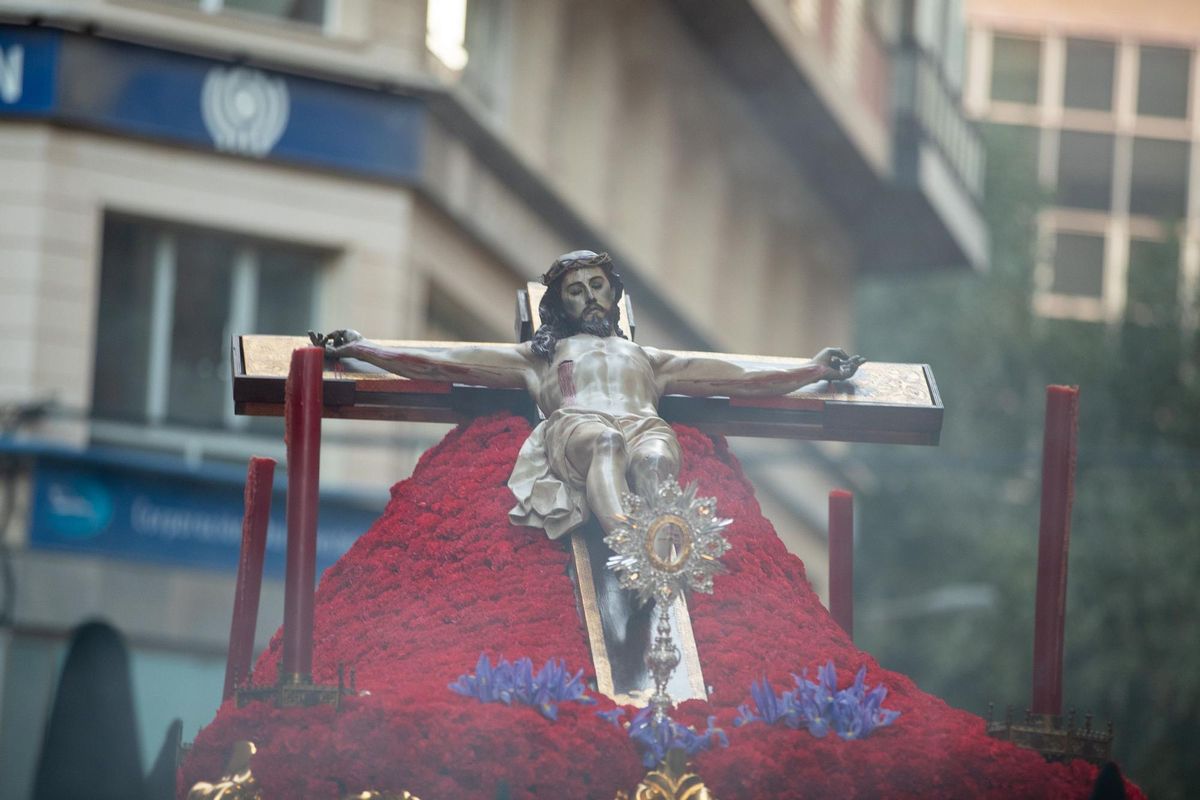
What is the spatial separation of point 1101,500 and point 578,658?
30.4 m

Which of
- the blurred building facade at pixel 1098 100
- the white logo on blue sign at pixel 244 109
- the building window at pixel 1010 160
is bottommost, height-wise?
the white logo on blue sign at pixel 244 109

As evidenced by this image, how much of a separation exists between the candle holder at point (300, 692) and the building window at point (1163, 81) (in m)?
45.1

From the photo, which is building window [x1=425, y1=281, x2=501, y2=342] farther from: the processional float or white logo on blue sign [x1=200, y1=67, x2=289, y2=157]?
the processional float

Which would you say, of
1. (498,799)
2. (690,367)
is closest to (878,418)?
(690,367)

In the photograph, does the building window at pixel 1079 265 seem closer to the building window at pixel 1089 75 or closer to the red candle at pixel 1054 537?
the building window at pixel 1089 75

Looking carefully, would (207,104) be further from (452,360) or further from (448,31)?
(452,360)

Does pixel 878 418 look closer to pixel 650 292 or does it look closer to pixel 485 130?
pixel 485 130

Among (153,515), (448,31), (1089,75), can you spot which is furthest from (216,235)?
(1089,75)

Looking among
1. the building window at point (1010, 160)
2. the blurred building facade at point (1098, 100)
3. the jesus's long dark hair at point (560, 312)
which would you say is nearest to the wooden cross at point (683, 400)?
the jesus's long dark hair at point (560, 312)

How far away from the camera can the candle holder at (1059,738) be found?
567cm

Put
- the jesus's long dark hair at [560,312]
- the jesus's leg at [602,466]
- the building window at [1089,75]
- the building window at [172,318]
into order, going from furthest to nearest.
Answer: the building window at [1089,75], the building window at [172,318], the jesus's long dark hair at [560,312], the jesus's leg at [602,466]

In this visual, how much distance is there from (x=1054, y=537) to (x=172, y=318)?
43.9 feet

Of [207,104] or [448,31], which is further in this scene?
[448,31]

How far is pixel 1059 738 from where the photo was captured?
5.69 metres
